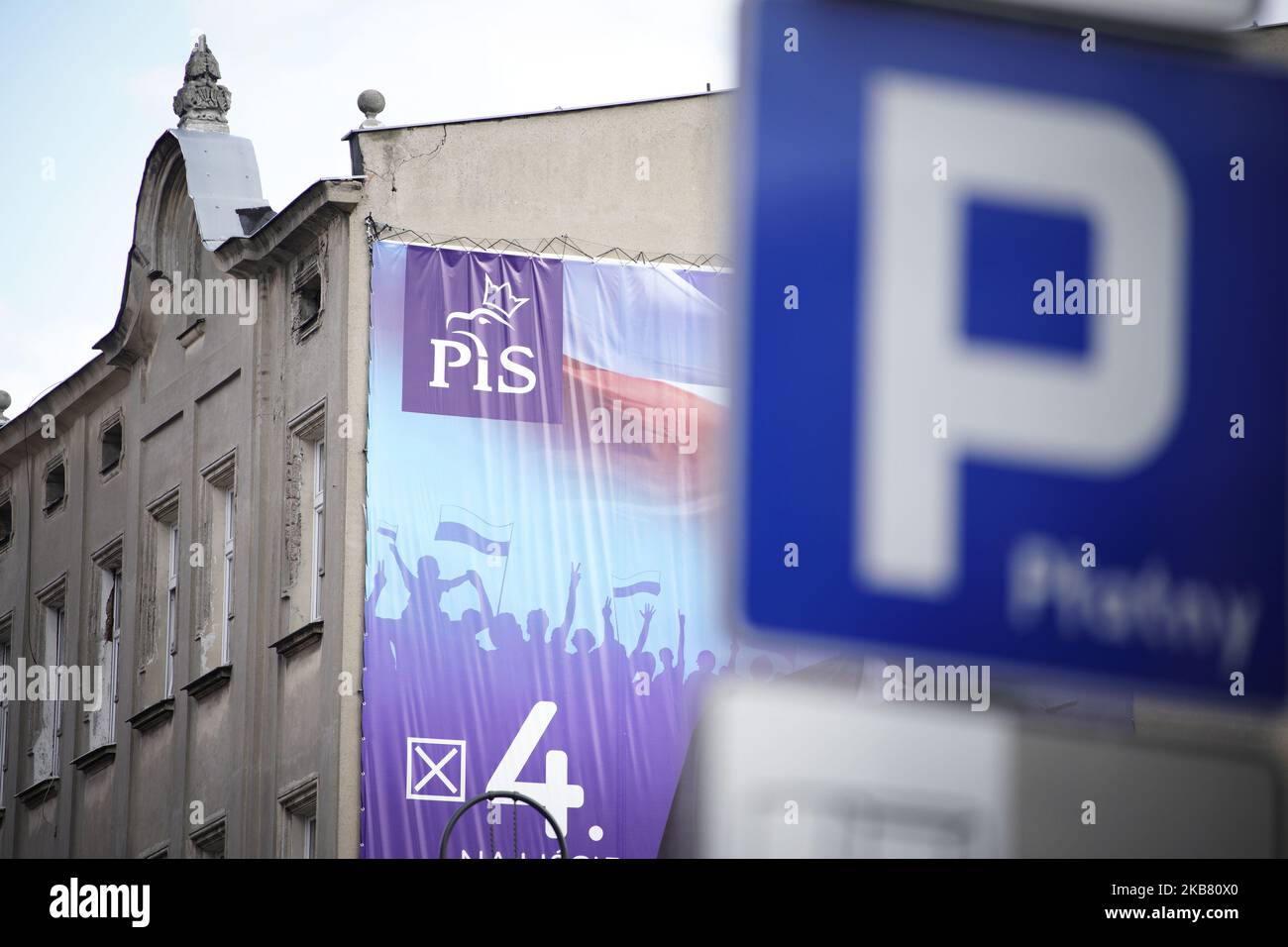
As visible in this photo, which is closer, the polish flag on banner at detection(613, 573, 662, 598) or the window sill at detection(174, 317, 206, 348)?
the polish flag on banner at detection(613, 573, 662, 598)

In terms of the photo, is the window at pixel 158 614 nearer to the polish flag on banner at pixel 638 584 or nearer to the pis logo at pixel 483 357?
the pis logo at pixel 483 357

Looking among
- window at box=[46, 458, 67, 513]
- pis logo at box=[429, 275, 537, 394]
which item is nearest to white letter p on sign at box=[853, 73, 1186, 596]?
pis logo at box=[429, 275, 537, 394]

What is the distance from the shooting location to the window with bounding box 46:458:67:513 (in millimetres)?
27045

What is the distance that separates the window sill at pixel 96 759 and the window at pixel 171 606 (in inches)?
57.5

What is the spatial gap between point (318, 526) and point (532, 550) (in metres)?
2.16

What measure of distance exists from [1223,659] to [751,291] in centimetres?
54

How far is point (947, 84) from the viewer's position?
1936 millimetres

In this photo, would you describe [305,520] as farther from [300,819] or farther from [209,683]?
[300,819]

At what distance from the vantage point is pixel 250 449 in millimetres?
21844

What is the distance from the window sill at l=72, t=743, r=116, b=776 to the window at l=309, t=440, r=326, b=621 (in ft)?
15.8

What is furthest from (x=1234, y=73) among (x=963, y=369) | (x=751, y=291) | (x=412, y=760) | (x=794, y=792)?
(x=412, y=760)

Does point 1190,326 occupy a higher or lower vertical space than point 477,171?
lower

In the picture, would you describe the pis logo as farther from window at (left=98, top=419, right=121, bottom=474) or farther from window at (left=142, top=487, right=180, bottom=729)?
window at (left=98, top=419, right=121, bottom=474)
